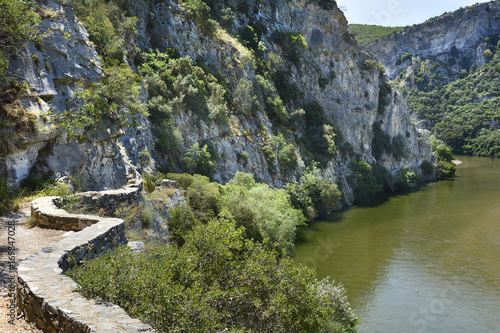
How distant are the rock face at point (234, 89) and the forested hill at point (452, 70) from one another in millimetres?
51148

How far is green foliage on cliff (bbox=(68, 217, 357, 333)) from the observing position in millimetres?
5531

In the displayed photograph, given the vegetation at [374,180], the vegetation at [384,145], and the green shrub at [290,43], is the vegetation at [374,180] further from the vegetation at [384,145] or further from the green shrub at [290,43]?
the green shrub at [290,43]

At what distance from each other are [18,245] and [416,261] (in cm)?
2532

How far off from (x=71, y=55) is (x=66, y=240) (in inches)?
445

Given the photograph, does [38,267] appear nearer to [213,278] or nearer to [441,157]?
[213,278]

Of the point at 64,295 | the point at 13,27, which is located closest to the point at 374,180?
the point at 13,27

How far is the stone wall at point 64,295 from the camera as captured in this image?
15.0 feet

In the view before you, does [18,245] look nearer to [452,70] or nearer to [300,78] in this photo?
[300,78]

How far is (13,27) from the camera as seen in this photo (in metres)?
11.4

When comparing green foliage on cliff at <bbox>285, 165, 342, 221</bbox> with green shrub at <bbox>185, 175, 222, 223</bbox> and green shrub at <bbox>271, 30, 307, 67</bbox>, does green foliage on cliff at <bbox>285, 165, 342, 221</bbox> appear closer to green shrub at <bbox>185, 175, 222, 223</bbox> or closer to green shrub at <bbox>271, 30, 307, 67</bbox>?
green shrub at <bbox>185, 175, 222, 223</bbox>

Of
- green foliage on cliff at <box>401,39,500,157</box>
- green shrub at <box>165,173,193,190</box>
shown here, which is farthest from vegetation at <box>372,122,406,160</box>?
green foliage on cliff at <box>401,39,500,157</box>

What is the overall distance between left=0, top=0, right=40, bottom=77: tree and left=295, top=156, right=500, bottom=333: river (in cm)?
1905

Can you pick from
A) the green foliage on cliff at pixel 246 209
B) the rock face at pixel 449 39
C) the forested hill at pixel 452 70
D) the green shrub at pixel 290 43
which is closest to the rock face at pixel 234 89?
the green shrub at pixel 290 43

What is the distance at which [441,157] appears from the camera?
69188 millimetres
